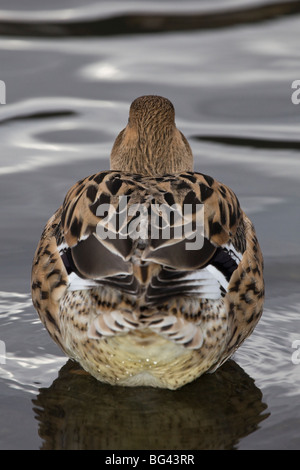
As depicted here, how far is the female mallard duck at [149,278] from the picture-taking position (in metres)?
5.33

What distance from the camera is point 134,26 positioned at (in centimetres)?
1298

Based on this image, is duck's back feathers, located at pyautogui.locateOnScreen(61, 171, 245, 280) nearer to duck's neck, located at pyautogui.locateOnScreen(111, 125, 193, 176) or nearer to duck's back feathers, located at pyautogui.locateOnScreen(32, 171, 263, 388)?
duck's back feathers, located at pyautogui.locateOnScreen(32, 171, 263, 388)

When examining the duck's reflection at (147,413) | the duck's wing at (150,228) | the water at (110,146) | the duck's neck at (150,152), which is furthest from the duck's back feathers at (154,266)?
the duck's neck at (150,152)

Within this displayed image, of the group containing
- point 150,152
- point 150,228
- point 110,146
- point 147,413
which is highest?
point 150,228

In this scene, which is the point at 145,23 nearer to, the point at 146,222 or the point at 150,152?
the point at 150,152

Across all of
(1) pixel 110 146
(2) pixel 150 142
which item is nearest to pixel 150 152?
(2) pixel 150 142

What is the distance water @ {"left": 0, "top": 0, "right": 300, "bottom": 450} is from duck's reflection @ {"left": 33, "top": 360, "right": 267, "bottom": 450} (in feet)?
0.04

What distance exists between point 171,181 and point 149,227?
0.80 meters

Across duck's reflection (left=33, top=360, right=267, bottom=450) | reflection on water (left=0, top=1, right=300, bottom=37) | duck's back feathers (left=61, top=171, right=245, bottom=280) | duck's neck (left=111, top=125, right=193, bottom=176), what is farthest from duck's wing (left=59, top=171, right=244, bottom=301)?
reflection on water (left=0, top=1, right=300, bottom=37)

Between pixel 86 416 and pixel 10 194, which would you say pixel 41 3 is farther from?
pixel 86 416

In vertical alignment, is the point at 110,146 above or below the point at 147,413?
above

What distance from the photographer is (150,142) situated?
299 inches

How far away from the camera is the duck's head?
7.61m

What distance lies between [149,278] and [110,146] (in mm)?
5117
